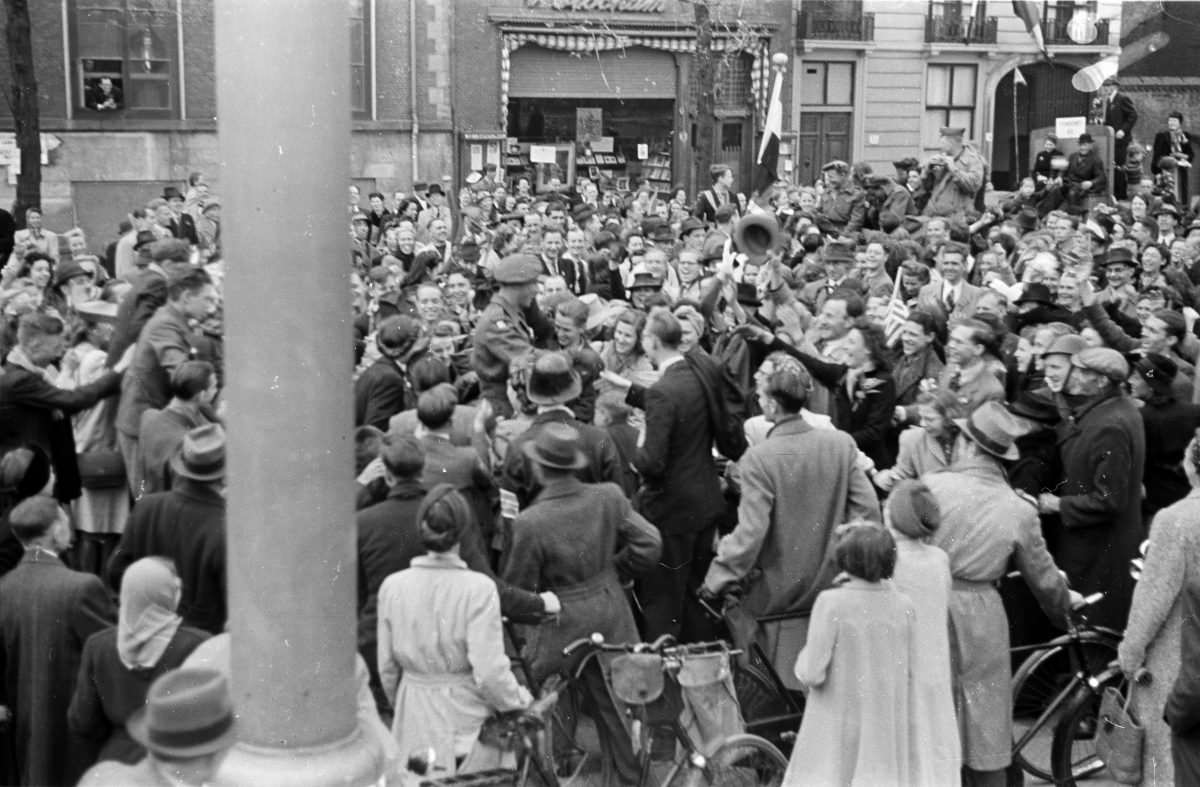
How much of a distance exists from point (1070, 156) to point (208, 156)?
628 inches

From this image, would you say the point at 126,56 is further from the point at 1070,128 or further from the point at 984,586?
A: the point at 984,586

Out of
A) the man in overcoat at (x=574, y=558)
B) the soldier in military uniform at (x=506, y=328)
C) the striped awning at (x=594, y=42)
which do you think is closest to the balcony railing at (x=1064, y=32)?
the striped awning at (x=594, y=42)

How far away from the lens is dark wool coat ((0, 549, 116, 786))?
18.0ft

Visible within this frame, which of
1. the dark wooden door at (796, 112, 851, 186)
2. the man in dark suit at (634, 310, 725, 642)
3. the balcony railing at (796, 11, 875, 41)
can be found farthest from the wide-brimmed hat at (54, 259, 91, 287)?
the dark wooden door at (796, 112, 851, 186)

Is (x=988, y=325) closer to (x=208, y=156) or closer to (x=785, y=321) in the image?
(x=785, y=321)

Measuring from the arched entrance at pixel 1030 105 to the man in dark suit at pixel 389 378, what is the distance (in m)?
31.8

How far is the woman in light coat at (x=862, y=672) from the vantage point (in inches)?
216

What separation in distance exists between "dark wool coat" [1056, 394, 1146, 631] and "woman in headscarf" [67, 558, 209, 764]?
416 centimetres

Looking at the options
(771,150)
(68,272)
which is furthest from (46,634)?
(771,150)

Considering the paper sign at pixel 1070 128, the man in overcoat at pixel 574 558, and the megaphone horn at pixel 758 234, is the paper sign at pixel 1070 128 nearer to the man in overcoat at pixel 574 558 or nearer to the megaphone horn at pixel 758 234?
the megaphone horn at pixel 758 234

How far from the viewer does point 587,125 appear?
33.0m

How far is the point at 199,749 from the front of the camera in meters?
3.80

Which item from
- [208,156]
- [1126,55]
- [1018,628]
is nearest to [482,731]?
[1018,628]

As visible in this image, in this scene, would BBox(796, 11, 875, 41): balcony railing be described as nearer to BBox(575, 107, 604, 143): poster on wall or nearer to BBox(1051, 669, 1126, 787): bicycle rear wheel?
BBox(575, 107, 604, 143): poster on wall
